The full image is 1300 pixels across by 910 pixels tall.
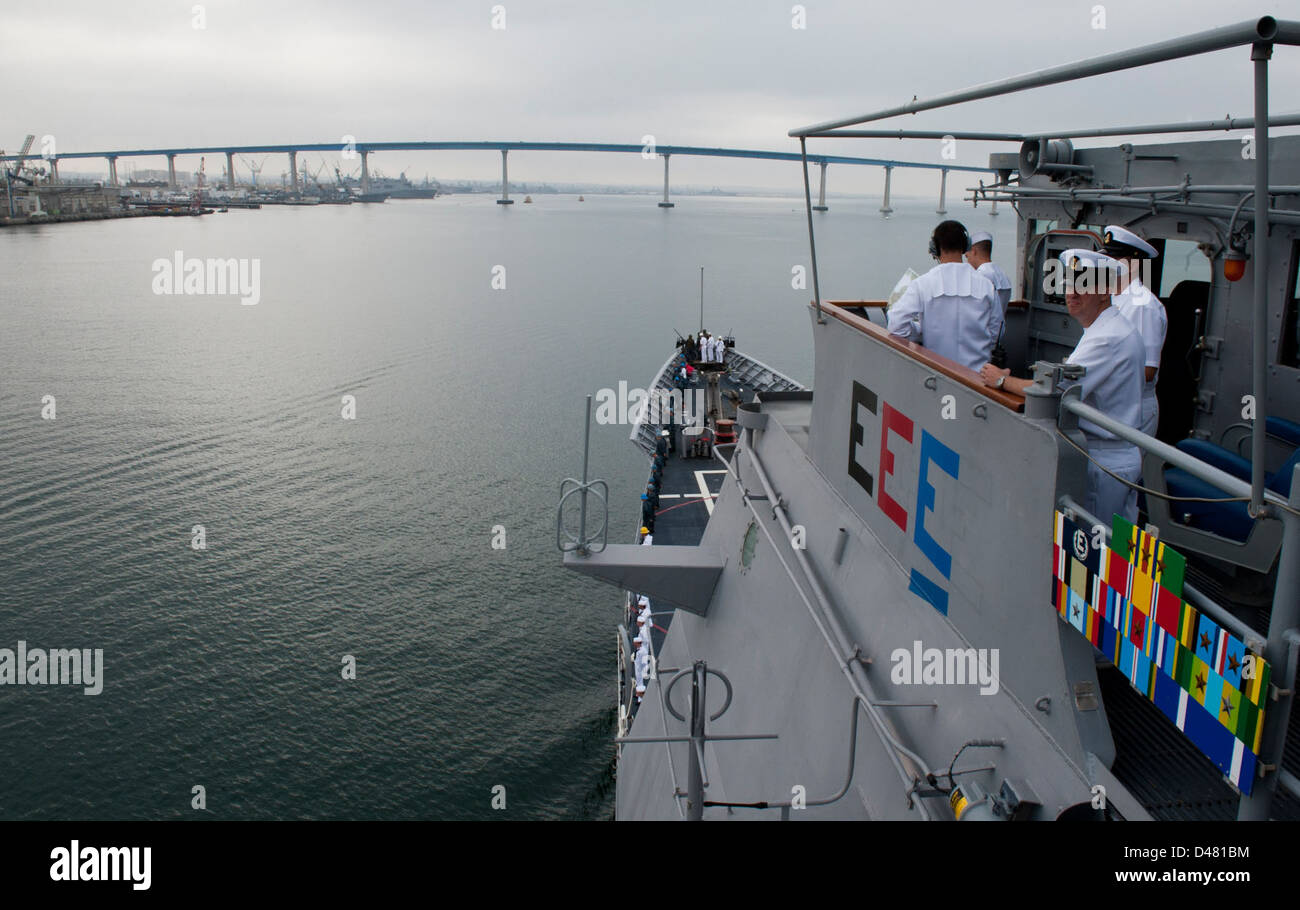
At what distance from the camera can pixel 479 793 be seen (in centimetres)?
1498

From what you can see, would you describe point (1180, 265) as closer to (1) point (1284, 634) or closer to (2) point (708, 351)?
(1) point (1284, 634)

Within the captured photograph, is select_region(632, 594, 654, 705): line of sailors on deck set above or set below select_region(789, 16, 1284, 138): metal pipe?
below

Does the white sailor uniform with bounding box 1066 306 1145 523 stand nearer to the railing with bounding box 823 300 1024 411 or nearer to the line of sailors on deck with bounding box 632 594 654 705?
the railing with bounding box 823 300 1024 411

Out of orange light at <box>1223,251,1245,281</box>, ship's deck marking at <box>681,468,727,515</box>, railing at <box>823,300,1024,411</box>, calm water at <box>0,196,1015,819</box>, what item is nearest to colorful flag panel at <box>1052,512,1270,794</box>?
railing at <box>823,300,1024,411</box>

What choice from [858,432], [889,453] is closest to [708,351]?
[858,432]

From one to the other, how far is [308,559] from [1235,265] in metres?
19.6

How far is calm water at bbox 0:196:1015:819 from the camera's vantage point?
15.3m

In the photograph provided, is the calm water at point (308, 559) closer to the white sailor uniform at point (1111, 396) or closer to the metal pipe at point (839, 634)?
the metal pipe at point (839, 634)

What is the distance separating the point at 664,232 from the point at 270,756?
11924 centimetres

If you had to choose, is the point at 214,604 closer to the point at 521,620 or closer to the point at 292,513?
the point at 292,513

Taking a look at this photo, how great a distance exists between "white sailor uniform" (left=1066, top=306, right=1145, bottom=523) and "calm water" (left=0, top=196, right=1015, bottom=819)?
12.8m

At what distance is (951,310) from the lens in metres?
4.94

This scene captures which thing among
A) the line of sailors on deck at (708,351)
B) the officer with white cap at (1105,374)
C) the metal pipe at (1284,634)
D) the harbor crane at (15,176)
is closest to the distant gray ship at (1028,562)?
the metal pipe at (1284,634)

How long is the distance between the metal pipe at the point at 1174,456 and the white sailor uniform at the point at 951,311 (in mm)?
1799
